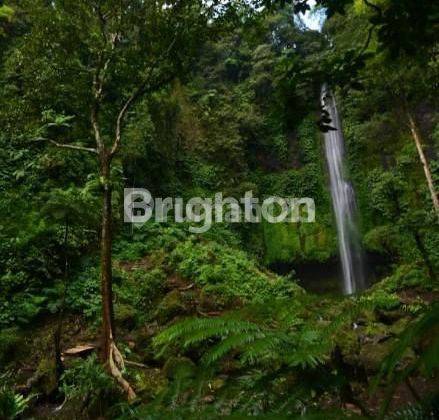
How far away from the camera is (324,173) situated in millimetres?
21516

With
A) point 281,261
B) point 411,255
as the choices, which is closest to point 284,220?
point 281,261

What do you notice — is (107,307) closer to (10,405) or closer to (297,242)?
(10,405)

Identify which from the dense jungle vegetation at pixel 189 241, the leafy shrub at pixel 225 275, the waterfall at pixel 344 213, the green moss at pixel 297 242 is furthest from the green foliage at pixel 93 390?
the green moss at pixel 297 242

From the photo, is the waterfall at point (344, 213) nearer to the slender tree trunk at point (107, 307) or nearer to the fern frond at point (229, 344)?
the slender tree trunk at point (107, 307)

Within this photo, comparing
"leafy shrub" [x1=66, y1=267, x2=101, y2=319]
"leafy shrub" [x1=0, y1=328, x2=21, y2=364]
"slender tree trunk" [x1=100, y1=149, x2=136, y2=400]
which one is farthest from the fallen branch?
"leafy shrub" [x1=66, y1=267, x2=101, y2=319]

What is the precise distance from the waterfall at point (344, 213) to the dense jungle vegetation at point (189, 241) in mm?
468

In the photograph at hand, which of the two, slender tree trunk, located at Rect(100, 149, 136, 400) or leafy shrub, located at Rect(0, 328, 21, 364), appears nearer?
slender tree trunk, located at Rect(100, 149, 136, 400)

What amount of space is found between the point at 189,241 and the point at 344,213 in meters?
9.68

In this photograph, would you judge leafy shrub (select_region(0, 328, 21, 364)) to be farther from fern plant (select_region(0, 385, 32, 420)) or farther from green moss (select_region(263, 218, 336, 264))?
green moss (select_region(263, 218, 336, 264))

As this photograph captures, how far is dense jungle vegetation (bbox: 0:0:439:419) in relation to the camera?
1.94 metres

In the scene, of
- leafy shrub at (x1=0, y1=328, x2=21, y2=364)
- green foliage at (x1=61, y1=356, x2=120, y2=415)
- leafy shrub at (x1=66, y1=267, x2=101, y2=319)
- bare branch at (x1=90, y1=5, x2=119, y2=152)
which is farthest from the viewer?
leafy shrub at (x1=66, y1=267, x2=101, y2=319)

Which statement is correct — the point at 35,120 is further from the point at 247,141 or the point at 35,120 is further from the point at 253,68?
the point at 253,68

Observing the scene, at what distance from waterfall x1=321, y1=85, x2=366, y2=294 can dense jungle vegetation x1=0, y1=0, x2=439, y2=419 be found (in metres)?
0.47

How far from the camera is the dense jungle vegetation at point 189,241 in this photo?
1940 mm
